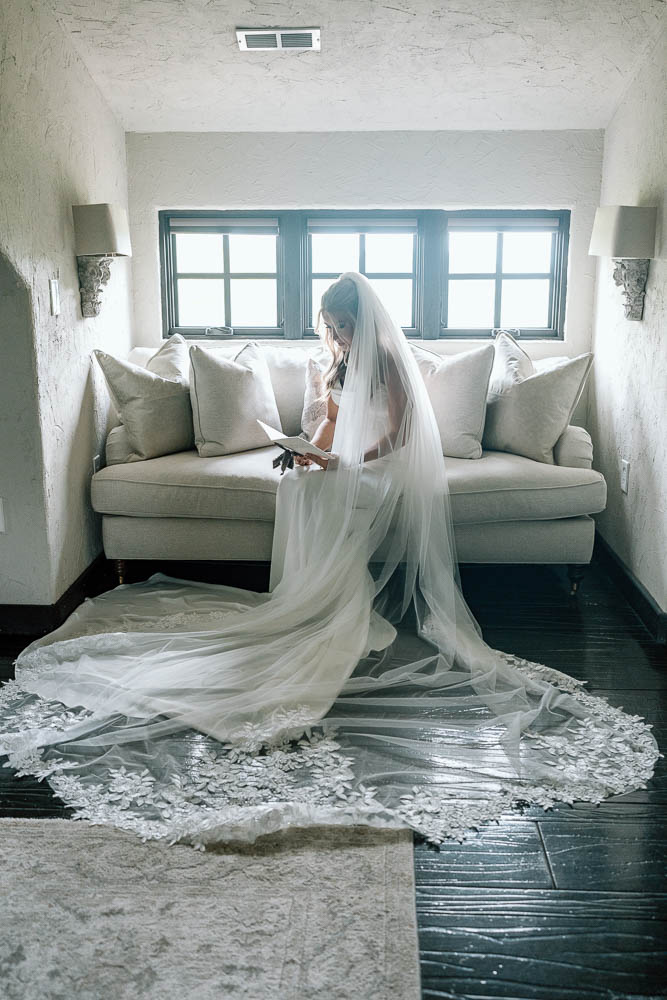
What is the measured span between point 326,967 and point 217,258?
3865 mm

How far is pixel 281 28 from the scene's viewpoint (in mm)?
3443

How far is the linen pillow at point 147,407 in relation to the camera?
3834 millimetres

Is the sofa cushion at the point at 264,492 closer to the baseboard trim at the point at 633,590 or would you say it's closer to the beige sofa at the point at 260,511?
the beige sofa at the point at 260,511

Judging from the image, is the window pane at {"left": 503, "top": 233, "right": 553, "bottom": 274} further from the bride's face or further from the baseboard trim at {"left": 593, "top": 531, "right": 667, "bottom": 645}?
the bride's face

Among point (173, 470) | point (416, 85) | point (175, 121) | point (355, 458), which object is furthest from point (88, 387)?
point (416, 85)

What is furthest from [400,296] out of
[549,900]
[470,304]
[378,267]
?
[549,900]

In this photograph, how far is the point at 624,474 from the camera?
12.6ft

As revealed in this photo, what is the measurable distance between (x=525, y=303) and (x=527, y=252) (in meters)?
0.27

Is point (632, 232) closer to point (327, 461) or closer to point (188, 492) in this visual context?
point (327, 461)

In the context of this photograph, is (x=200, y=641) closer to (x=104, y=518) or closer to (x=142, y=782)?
(x=142, y=782)

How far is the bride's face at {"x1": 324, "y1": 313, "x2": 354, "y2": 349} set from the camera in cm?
→ 332

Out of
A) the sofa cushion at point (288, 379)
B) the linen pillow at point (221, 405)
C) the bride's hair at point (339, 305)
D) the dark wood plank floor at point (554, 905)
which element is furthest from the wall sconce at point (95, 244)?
the dark wood plank floor at point (554, 905)

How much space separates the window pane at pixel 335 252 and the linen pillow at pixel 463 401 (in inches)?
41.7

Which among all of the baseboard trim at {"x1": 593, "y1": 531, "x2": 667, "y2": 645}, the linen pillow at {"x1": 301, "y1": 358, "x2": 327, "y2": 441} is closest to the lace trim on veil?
the baseboard trim at {"x1": 593, "y1": 531, "x2": 667, "y2": 645}
